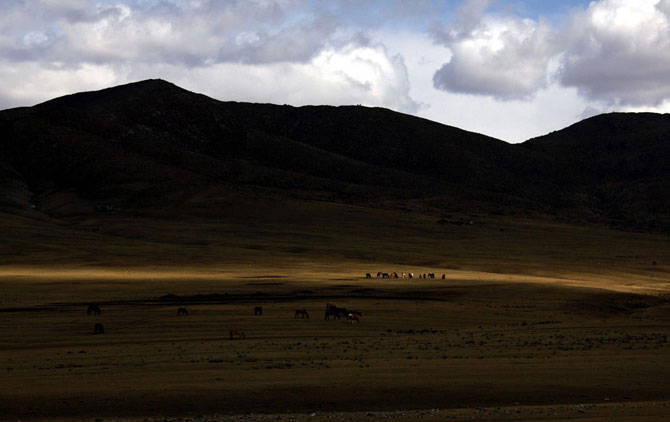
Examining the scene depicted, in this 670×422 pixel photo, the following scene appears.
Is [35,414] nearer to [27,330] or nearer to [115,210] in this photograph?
[27,330]

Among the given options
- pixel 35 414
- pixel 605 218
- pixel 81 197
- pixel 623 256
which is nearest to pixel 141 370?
pixel 35 414

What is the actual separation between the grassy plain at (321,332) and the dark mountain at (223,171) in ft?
122

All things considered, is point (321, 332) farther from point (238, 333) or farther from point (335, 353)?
point (335, 353)

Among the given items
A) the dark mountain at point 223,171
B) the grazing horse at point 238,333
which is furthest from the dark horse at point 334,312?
the dark mountain at point 223,171

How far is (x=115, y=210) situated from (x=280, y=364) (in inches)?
3807

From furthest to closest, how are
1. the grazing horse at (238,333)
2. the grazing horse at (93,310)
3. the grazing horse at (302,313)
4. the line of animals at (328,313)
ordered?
1. the grazing horse at (93,310)
2. the grazing horse at (302,313)
3. the line of animals at (328,313)
4. the grazing horse at (238,333)

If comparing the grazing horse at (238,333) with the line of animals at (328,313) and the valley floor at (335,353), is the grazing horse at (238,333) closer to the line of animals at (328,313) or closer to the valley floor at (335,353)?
the valley floor at (335,353)

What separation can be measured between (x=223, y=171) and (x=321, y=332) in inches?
4556

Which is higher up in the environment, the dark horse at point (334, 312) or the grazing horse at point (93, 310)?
the dark horse at point (334, 312)

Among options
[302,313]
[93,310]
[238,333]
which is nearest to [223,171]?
[93,310]

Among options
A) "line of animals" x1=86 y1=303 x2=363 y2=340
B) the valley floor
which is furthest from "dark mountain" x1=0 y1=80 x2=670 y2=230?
"line of animals" x1=86 y1=303 x2=363 y2=340

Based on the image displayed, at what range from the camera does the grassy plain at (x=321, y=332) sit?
18156 mm

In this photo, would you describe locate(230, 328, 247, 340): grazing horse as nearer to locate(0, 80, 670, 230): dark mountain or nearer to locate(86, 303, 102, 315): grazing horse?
locate(86, 303, 102, 315): grazing horse

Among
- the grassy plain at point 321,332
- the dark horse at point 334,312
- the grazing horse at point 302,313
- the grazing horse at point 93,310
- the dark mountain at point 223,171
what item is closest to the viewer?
the grassy plain at point 321,332
